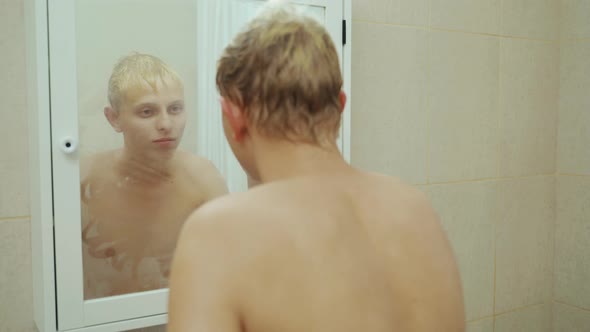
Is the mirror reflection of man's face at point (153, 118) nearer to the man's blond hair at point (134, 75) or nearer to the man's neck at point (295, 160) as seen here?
the man's blond hair at point (134, 75)

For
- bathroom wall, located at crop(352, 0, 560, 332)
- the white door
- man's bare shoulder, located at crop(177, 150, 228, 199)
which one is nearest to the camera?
the white door

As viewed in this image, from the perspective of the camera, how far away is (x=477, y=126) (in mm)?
1619

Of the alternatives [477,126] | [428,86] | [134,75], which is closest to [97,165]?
[134,75]

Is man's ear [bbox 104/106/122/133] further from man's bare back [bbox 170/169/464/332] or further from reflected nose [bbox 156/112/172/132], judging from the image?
man's bare back [bbox 170/169/464/332]

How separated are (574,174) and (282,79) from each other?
1.46m

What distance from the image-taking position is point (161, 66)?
3.25 ft

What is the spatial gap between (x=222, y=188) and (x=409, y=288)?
0.55 metres

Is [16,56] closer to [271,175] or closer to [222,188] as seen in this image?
[222,188]

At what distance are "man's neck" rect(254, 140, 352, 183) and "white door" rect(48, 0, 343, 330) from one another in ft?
1.38

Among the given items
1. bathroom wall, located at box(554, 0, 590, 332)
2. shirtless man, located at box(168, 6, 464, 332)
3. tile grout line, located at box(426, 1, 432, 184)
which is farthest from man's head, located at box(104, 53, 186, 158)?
bathroom wall, located at box(554, 0, 590, 332)

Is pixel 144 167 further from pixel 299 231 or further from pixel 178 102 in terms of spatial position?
pixel 299 231

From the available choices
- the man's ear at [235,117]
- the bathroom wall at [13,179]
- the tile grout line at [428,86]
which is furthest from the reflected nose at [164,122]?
the tile grout line at [428,86]

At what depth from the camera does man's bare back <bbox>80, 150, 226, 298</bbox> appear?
0.96 m

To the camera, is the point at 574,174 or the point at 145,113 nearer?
the point at 145,113
